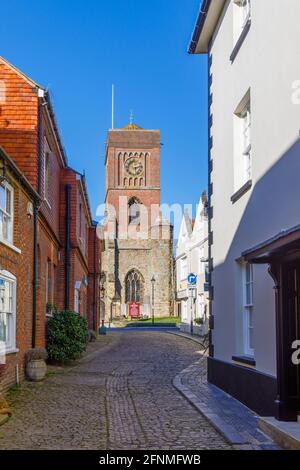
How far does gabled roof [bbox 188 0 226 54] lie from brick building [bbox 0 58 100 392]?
3.90 m

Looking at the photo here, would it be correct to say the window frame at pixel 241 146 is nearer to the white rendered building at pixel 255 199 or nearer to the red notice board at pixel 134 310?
the white rendered building at pixel 255 199

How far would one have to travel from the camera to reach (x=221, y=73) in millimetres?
13586

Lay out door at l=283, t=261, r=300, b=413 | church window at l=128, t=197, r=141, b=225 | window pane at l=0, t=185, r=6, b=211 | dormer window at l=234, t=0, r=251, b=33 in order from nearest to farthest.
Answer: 1. door at l=283, t=261, r=300, b=413
2. dormer window at l=234, t=0, r=251, b=33
3. window pane at l=0, t=185, r=6, b=211
4. church window at l=128, t=197, r=141, b=225

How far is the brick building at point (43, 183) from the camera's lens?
15.8 metres

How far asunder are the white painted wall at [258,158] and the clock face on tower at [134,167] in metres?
69.4

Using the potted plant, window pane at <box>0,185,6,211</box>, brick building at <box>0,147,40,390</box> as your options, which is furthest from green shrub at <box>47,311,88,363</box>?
window pane at <box>0,185,6,211</box>

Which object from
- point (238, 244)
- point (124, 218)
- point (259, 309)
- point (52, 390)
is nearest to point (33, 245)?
point (52, 390)

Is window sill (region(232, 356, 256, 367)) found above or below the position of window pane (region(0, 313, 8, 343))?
below

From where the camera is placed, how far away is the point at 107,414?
10289 mm

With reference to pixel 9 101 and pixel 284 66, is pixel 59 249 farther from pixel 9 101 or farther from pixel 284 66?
pixel 284 66

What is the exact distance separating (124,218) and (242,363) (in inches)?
2752

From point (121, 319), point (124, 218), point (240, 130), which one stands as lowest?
point (121, 319)

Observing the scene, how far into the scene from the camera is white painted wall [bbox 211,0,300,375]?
28.5 ft

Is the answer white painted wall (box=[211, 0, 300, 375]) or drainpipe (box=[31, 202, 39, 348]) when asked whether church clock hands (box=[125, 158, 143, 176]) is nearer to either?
drainpipe (box=[31, 202, 39, 348])
